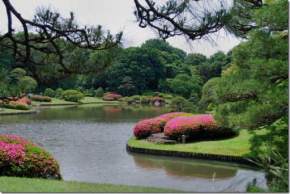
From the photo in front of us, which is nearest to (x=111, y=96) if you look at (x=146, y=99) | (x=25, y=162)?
(x=146, y=99)

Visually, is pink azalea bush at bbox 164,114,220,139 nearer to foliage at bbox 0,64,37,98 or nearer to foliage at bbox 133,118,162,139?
foliage at bbox 133,118,162,139

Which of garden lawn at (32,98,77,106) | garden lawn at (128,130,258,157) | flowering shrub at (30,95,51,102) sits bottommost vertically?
garden lawn at (128,130,258,157)

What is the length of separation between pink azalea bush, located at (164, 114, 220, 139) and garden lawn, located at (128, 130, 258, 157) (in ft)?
2.24

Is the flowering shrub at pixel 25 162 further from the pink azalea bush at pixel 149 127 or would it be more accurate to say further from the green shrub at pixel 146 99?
the green shrub at pixel 146 99

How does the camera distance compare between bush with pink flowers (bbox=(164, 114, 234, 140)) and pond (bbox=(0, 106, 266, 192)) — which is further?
bush with pink flowers (bbox=(164, 114, 234, 140))

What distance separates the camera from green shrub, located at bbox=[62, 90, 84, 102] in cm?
3772

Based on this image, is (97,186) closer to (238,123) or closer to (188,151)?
(238,123)

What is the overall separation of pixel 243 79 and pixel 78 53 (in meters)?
3.03

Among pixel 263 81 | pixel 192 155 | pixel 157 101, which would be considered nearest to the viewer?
pixel 263 81

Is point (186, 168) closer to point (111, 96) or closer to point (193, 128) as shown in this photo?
point (193, 128)

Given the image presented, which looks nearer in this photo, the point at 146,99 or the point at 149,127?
the point at 149,127

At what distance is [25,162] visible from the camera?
25.1 ft

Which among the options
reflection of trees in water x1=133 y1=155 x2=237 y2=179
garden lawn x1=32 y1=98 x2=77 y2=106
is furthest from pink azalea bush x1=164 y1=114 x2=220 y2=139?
garden lawn x1=32 y1=98 x2=77 y2=106

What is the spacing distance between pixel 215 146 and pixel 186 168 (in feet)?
6.11
